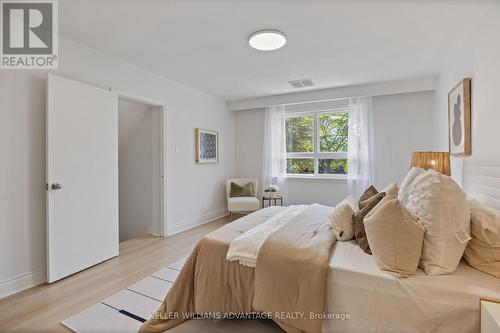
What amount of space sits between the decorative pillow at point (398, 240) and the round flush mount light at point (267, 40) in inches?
74.9

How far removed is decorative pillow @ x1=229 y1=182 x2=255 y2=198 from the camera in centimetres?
476

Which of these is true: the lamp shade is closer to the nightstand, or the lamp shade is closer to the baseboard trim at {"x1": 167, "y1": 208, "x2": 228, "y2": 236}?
the nightstand

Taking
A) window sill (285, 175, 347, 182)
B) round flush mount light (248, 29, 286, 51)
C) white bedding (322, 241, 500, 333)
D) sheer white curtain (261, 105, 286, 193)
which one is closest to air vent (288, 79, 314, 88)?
sheer white curtain (261, 105, 286, 193)

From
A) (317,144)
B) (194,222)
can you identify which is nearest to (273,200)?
(317,144)

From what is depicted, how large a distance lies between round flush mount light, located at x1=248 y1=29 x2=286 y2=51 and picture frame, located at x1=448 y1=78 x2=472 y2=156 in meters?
1.85

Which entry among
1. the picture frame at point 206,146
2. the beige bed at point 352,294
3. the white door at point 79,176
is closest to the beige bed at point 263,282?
the beige bed at point 352,294

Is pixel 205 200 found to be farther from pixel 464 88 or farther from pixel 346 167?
pixel 464 88

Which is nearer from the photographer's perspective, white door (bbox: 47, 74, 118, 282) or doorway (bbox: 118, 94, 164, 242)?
white door (bbox: 47, 74, 118, 282)

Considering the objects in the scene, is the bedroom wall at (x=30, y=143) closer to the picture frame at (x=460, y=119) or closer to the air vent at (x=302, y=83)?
the air vent at (x=302, y=83)

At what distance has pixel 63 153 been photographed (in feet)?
7.86

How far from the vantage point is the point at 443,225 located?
1.31 metres

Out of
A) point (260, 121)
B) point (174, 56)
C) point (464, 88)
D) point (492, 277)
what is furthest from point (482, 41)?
point (260, 121)

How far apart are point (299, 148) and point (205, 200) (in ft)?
7.09

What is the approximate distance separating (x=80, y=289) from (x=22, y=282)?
20.3 inches
